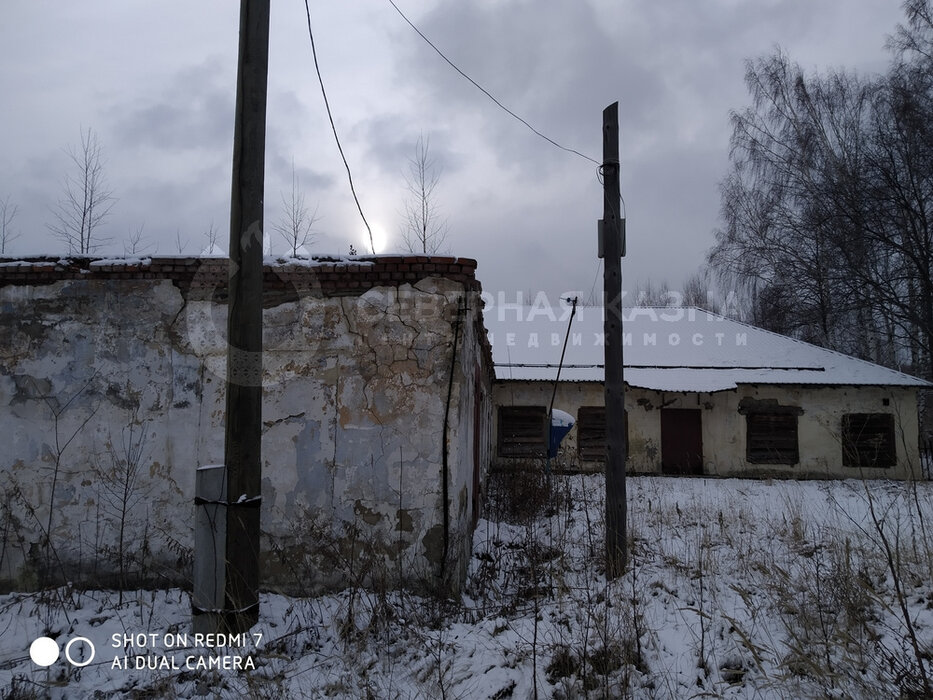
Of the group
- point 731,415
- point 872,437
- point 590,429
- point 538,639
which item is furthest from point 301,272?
point 872,437

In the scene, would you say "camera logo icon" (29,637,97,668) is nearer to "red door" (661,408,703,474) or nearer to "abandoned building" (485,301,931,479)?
"abandoned building" (485,301,931,479)

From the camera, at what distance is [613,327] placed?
6.10 m

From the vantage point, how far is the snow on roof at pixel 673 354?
51.3ft

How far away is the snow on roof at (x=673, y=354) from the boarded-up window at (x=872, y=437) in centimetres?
105

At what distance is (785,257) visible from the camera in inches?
862

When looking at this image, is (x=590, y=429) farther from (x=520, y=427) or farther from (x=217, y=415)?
(x=217, y=415)

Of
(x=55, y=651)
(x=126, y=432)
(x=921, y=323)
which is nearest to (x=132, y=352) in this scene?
(x=126, y=432)

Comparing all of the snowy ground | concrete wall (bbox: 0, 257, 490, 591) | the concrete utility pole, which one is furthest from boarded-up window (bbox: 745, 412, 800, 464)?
the concrete utility pole

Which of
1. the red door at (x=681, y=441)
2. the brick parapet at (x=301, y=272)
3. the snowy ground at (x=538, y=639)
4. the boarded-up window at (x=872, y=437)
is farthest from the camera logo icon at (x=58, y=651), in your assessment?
the boarded-up window at (x=872, y=437)

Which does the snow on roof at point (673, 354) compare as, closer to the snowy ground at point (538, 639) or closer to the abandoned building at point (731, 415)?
the abandoned building at point (731, 415)

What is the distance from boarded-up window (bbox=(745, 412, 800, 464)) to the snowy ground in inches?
429

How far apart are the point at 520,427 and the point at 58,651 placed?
13251mm

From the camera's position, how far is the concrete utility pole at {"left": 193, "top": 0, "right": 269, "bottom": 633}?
126 inches

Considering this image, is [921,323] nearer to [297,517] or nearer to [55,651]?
[297,517]
